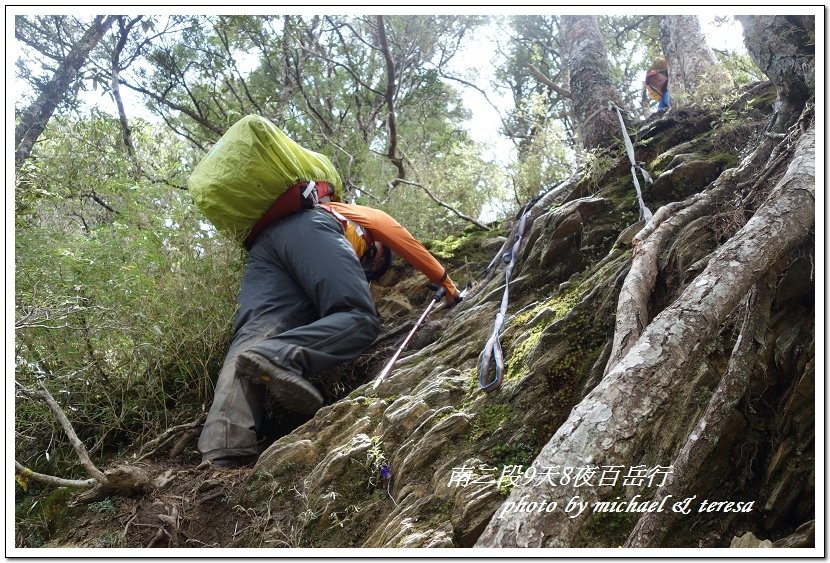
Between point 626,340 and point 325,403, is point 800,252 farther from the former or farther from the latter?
point 325,403

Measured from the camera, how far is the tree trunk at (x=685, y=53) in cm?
765

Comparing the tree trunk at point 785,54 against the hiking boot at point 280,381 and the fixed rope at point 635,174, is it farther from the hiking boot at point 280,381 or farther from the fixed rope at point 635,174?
the hiking boot at point 280,381

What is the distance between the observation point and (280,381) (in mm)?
4336

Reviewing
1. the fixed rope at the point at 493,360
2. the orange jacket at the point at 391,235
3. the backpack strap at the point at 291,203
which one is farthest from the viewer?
the orange jacket at the point at 391,235

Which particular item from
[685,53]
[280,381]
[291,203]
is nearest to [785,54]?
[685,53]

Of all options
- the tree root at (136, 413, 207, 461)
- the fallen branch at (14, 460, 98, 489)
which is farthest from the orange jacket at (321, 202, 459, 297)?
the fallen branch at (14, 460, 98, 489)

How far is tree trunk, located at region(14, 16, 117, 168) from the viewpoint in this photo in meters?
5.54

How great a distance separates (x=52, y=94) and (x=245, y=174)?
2587 millimetres

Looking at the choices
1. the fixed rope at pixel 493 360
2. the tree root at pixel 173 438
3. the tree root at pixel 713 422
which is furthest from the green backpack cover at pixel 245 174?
the tree root at pixel 713 422

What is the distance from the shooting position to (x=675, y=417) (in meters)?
2.94

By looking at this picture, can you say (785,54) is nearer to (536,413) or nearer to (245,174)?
(536,413)

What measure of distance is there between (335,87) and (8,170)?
6096 millimetres

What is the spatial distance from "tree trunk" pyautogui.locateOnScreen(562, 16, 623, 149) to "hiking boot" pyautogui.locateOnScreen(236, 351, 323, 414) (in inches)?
169

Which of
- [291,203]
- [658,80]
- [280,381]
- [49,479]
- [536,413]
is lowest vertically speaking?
[49,479]
